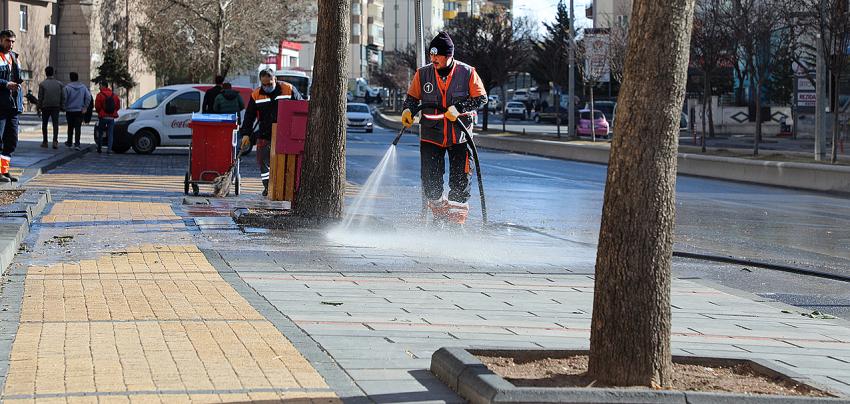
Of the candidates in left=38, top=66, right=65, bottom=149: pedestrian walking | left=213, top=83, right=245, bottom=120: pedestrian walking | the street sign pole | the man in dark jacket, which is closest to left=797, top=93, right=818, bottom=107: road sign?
the street sign pole

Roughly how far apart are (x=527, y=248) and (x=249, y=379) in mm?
6554

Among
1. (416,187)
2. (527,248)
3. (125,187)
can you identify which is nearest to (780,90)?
(416,187)

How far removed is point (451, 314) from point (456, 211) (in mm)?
5197

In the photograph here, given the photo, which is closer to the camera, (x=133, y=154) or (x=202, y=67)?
(x=133, y=154)

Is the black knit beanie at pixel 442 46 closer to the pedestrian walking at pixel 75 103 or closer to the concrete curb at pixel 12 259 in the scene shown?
the concrete curb at pixel 12 259

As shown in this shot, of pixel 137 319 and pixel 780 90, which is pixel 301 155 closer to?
pixel 137 319

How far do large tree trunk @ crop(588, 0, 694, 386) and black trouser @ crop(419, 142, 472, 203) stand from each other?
23.8ft

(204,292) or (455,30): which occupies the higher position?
(455,30)

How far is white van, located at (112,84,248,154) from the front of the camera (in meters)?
→ 30.3

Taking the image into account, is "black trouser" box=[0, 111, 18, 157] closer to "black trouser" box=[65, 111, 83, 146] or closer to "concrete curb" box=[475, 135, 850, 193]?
"black trouser" box=[65, 111, 83, 146]

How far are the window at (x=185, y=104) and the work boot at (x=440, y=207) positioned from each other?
18574 millimetres

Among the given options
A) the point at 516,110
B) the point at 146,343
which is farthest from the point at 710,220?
the point at 516,110

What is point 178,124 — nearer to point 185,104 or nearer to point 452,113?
point 185,104

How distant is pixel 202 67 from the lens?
A: 6612 cm
